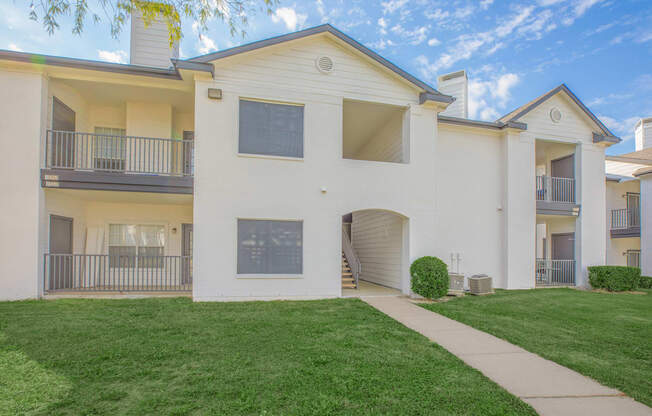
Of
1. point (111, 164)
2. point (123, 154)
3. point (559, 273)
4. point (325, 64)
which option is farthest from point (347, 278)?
point (559, 273)

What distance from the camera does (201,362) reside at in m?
4.84

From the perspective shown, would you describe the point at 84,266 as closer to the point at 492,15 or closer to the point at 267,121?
the point at 267,121

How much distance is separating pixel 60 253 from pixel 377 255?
10.5 m

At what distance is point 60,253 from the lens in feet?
32.9

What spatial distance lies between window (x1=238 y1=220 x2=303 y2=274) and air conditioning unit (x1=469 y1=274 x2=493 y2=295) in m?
6.06

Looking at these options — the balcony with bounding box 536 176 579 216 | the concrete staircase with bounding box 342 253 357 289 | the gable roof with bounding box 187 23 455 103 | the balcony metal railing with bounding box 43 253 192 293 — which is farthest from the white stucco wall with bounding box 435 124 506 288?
the balcony metal railing with bounding box 43 253 192 293

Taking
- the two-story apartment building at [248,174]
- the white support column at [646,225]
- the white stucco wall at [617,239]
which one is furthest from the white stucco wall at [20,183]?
the white stucco wall at [617,239]

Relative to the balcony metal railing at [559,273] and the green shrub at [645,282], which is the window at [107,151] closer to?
the balcony metal railing at [559,273]

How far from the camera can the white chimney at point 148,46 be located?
11367 mm

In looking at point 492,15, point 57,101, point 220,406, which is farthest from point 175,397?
point 492,15

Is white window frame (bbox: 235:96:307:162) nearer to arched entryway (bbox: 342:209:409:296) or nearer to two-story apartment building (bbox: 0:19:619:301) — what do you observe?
two-story apartment building (bbox: 0:19:619:301)

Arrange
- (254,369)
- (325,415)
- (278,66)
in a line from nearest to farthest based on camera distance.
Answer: (325,415) → (254,369) → (278,66)

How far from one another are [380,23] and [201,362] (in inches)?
445

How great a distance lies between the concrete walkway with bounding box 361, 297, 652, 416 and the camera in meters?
3.75
